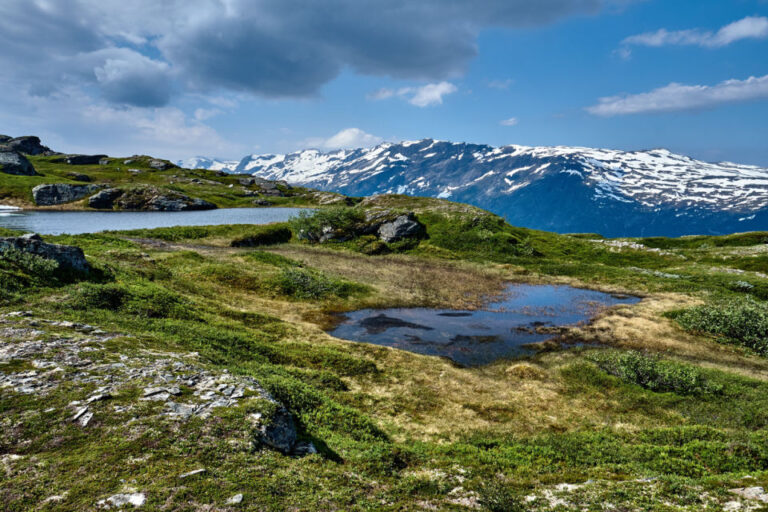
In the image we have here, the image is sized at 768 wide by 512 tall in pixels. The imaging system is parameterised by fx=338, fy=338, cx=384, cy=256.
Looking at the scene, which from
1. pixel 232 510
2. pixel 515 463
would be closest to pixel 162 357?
pixel 232 510

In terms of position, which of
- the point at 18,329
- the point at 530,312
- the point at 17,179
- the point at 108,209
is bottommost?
the point at 530,312

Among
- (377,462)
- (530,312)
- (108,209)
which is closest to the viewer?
(377,462)

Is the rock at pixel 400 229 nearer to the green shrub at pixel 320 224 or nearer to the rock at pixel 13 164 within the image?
the green shrub at pixel 320 224

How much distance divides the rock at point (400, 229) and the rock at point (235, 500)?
256ft

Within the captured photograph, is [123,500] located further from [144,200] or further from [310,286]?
[144,200]

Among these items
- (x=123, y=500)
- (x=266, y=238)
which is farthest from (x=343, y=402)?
(x=266, y=238)

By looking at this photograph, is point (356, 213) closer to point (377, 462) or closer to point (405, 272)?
point (405, 272)

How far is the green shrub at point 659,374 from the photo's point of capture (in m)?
24.6

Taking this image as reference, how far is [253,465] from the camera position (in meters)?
10.9

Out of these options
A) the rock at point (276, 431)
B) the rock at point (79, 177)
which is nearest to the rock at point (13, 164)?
the rock at point (79, 177)

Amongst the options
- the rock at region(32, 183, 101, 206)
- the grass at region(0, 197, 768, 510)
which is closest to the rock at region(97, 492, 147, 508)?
the grass at region(0, 197, 768, 510)

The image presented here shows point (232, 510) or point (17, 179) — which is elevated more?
point (17, 179)

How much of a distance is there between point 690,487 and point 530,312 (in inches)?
1406

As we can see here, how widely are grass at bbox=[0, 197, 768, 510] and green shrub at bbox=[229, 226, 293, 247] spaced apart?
1834 centimetres
